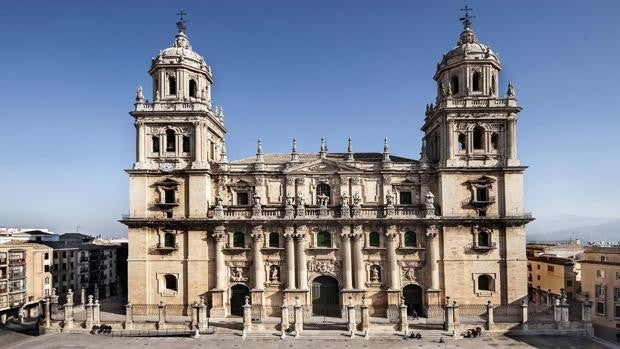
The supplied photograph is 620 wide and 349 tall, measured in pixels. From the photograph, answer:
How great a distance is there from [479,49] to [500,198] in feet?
41.3

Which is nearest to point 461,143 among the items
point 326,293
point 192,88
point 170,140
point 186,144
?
point 326,293

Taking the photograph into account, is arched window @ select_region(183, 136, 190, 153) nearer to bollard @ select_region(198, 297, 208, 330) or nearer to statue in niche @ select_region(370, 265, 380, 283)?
bollard @ select_region(198, 297, 208, 330)

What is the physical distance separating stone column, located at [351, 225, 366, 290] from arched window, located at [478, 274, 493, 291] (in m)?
9.40

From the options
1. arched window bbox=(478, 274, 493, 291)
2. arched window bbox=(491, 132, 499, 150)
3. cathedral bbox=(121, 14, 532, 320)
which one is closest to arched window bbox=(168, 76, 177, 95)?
cathedral bbox=(121, 14, 532, 320)

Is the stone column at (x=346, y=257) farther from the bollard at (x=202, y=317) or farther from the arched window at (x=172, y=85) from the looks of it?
the arched window at (x=172, y=85)

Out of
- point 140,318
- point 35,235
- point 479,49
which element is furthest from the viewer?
point 35,235

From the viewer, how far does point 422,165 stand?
38438 mm

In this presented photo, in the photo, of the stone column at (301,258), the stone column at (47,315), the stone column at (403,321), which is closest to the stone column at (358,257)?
the stone column at (301,258)

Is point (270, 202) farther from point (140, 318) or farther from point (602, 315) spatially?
point (602, 315)

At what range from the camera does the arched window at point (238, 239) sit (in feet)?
124

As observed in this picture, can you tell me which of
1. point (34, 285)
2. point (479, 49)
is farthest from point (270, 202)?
point (34, 285)

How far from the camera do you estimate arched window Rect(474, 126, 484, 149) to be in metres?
37.7

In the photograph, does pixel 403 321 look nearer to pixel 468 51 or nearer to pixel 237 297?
pixel 237 297

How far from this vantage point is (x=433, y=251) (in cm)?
3669
